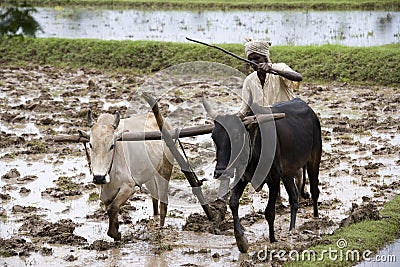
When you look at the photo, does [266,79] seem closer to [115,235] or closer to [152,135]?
[152,135]

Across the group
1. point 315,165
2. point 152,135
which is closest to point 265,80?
point 315,165

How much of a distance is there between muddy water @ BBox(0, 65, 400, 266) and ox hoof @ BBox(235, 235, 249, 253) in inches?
2.7

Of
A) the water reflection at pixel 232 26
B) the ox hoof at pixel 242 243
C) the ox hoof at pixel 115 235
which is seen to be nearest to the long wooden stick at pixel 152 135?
the ox hoof at pixel 115 235

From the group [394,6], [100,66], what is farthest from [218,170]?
[394,6]

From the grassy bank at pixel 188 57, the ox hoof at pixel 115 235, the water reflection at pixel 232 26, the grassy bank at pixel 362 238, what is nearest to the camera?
the grassy bank at pixel 362 238

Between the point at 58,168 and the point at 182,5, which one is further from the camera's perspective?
the point at 182,5

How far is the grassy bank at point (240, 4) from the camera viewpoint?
25691mm

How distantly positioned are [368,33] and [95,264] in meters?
15.1

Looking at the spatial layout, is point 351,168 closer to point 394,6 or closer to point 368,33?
point 368,33

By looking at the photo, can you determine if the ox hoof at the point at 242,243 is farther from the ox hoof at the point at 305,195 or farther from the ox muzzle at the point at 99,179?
the ox hoof at the point at 305,195

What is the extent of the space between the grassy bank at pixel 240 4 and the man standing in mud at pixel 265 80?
18.3 m

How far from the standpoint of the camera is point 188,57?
17.1m

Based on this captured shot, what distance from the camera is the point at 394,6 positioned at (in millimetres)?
25109

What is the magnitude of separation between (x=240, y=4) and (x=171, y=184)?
20178 millimetres
